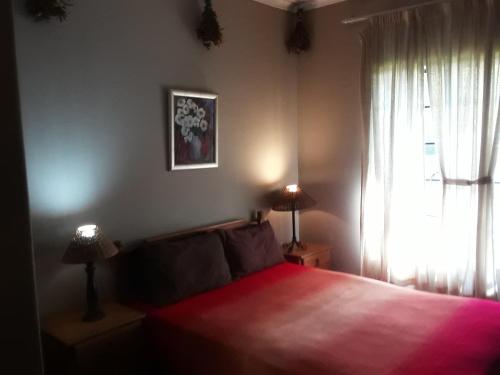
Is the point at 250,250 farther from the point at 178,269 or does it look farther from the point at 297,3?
the point at 297,3

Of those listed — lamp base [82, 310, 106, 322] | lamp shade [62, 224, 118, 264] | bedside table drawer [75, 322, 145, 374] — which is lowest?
bedside table drawer [75, 322, 145, 374]

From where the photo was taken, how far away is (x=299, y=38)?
144 inches

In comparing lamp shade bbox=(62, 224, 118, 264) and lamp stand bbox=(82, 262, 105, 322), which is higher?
lamp shade bbox=(62, 224, 118, 264)

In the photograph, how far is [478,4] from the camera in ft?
9.02

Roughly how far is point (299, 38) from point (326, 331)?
2591mm

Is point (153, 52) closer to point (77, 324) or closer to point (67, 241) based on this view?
point (67, 241)

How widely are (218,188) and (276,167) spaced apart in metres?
0.73

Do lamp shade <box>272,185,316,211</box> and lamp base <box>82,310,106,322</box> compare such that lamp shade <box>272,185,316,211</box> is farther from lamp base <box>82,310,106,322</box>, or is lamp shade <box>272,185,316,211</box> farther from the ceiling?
lamp base <box>82,310,106,322</box>

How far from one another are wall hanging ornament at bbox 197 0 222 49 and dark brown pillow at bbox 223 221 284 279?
1.40 metres

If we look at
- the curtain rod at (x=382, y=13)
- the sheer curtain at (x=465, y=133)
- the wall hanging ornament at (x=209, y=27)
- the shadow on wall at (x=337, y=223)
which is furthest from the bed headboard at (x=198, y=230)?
→ the curtain rod at (x=382, y=13)

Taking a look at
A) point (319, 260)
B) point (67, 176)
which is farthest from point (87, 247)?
point (319, 260)

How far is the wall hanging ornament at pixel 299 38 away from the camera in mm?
3670

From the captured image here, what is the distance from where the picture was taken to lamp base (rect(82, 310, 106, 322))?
224 cm

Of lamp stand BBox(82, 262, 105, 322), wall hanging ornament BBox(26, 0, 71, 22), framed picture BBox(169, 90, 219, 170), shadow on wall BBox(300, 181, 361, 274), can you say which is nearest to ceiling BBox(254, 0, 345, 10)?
framed picture BBox(169, 90, 219, 170)
